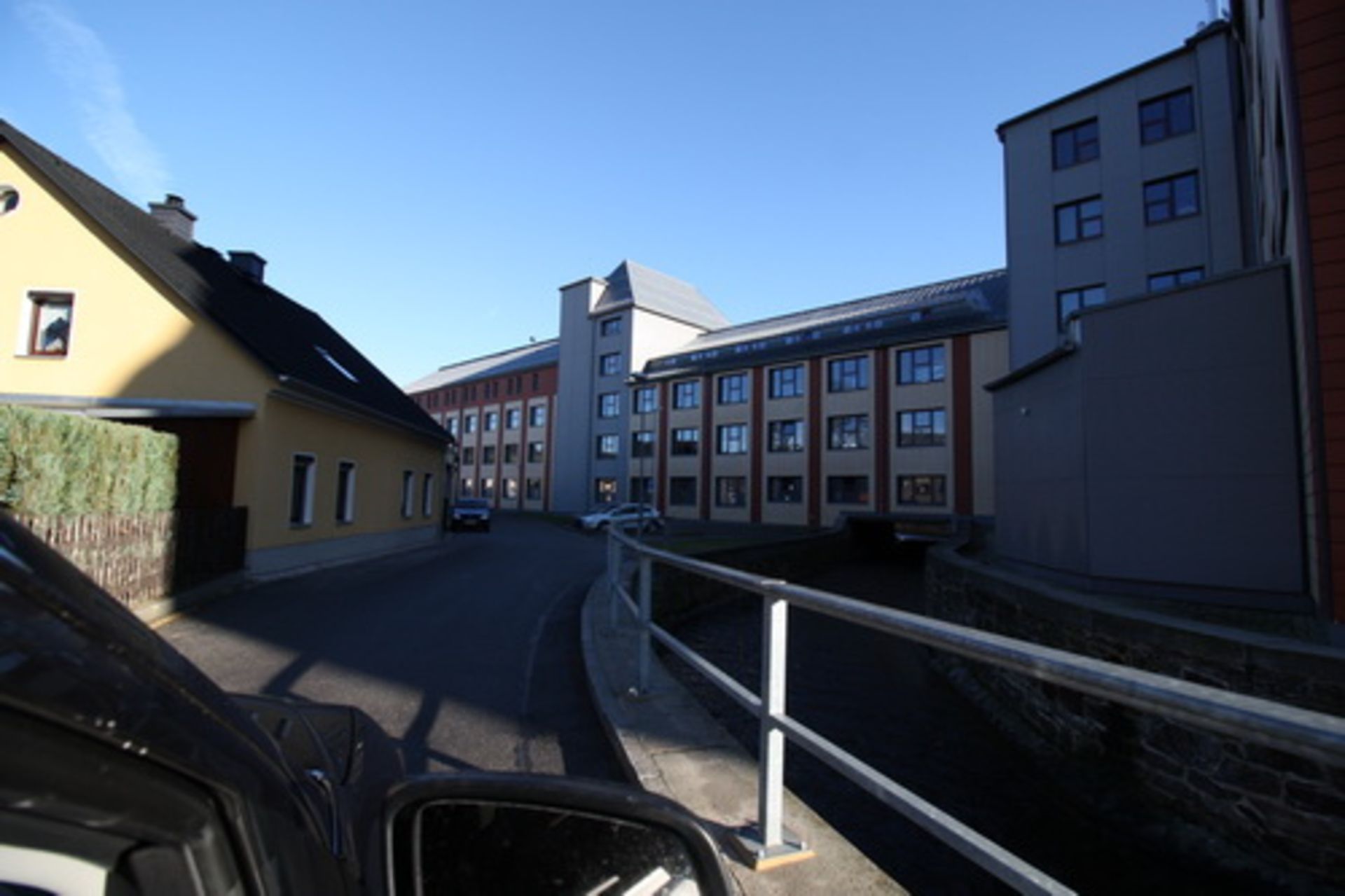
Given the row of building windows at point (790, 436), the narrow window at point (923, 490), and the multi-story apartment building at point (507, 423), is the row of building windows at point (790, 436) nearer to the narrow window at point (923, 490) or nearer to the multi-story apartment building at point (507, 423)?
the narrow window at point (923, 490)

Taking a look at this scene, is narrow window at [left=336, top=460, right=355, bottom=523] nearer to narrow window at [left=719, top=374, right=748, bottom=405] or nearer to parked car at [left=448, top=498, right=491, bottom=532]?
parked car at [left=448, top=498, right=491, bottom=532]

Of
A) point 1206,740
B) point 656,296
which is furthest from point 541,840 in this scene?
point 656,296

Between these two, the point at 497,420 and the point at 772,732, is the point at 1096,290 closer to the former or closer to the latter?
the point at 772,732

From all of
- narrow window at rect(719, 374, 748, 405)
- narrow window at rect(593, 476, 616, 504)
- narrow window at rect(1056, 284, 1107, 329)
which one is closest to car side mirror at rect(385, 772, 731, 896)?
narrow window at rect(1056, 284, 1107, 329)

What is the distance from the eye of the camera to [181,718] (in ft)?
2.34

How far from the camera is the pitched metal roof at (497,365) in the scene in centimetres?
6469

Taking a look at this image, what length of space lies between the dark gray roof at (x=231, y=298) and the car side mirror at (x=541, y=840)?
1375cm

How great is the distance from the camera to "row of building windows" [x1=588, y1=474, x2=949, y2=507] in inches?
1357

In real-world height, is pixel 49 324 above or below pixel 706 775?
above

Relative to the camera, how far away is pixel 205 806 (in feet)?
2.18

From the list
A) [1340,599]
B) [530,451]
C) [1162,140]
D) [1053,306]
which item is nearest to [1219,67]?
[1162,140]

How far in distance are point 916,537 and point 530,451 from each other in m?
36.2

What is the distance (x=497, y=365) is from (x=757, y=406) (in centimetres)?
3872

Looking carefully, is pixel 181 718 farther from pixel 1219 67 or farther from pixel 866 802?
pixel 1219 67
